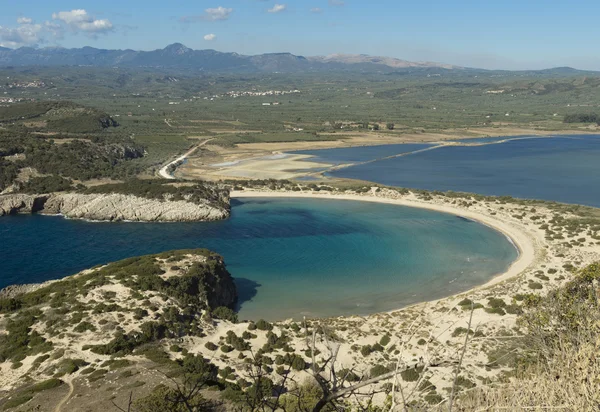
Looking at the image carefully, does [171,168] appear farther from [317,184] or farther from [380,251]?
[380,251]

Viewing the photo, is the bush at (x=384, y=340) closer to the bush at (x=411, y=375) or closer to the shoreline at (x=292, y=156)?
the bush at (x=411, y=375)

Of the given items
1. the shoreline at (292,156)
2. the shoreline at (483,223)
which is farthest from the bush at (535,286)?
A: the shoreline at (292,156)

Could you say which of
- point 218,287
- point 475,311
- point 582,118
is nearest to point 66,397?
point 218,287

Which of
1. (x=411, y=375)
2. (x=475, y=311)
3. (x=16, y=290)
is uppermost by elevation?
(x=411, y=375)

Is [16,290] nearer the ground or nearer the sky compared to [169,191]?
nearer the ground

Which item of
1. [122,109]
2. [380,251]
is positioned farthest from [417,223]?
[122,109]

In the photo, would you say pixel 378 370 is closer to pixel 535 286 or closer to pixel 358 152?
pixel 535 286
